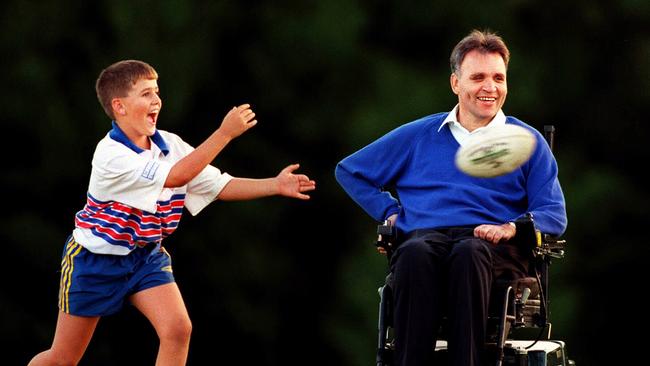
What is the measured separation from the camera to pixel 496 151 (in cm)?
532

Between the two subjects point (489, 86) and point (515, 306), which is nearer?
point (515, 306)

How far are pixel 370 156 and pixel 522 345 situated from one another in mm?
881

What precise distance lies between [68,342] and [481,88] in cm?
172

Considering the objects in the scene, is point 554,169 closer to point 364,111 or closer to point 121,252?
point 121,252

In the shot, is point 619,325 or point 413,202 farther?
point 619,325

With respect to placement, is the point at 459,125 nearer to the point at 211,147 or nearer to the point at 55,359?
the point at 211,147

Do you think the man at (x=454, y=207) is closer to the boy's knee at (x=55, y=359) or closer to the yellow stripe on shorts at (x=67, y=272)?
the yellow stripe on shorts at (x=67, y=272)

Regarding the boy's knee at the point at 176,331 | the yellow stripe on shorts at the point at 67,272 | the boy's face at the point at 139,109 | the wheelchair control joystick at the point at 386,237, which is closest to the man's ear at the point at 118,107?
the boy's face at the point at 139,109

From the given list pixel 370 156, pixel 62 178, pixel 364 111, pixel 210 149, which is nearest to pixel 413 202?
pixel 370 156

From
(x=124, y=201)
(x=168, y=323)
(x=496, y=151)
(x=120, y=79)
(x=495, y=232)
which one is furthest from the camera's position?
(x=120, y=79)

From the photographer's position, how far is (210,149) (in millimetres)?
5441

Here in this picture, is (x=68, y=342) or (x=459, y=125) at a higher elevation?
(x=459, y=125)

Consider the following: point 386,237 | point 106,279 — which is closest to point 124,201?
point 106,279

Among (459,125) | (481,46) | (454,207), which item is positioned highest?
(481,46)
